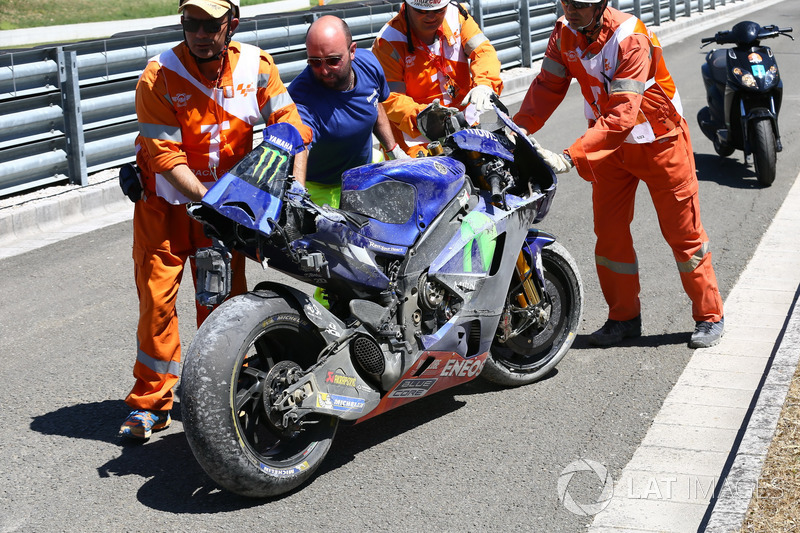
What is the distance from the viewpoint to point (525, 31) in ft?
58.6

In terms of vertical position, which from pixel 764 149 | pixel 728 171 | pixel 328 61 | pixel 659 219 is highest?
pixel 328 61

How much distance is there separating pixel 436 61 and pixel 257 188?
9.83ft

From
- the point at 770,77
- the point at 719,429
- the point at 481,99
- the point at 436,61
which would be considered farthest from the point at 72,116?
the point at 719,429

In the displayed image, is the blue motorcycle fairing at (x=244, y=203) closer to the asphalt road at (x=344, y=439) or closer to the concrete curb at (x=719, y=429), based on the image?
the asphalt road at (x=344, y=439)

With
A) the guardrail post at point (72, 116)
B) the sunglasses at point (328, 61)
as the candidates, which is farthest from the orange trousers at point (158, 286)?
the guardrail post at point (72, 116)

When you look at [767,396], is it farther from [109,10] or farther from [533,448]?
[109,10]

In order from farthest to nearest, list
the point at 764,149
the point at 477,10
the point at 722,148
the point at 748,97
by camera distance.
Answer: the point at 477,10
the point at 722,148
the point at 748,97
the point at 764,149

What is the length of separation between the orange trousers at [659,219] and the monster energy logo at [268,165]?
2.36 metres

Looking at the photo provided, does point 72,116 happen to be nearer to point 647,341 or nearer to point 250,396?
point 647,341

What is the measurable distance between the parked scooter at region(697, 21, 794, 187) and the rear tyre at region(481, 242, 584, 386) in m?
5.04

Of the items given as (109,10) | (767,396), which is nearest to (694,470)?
(767,396)

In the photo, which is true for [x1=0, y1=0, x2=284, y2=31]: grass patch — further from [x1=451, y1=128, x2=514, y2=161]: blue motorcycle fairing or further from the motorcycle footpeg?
the motorcycle footpeg

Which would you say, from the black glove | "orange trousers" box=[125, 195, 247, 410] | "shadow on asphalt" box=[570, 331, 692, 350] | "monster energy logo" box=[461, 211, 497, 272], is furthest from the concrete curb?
the black glove

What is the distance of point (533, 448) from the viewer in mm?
4680
